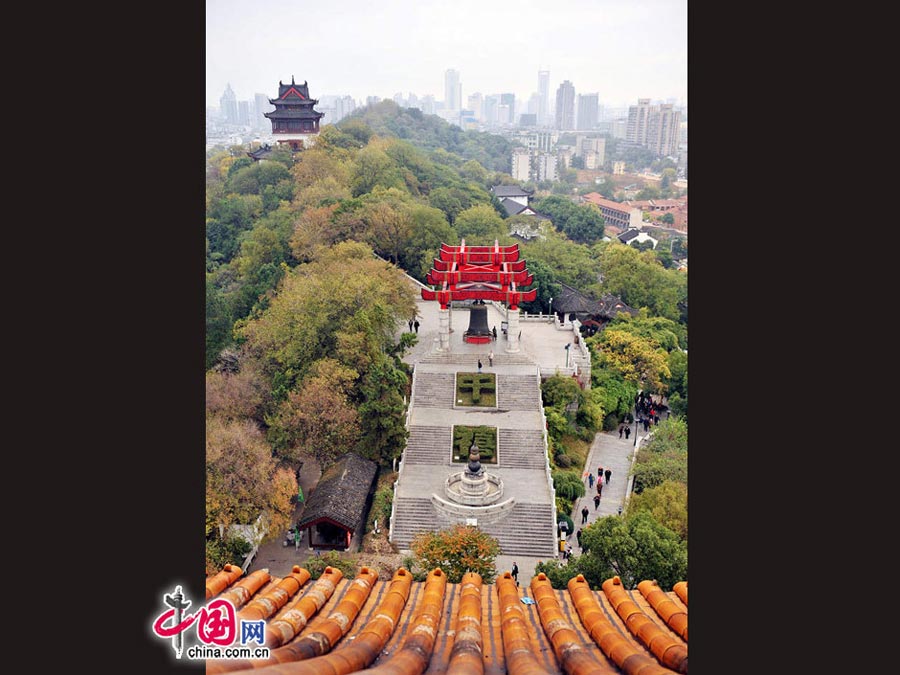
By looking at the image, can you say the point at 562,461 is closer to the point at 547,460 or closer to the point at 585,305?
the point at 547,460

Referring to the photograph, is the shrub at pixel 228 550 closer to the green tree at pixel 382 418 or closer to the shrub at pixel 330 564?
the shrub at pixel 330 564

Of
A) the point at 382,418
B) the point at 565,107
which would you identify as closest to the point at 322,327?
the point at 382,418

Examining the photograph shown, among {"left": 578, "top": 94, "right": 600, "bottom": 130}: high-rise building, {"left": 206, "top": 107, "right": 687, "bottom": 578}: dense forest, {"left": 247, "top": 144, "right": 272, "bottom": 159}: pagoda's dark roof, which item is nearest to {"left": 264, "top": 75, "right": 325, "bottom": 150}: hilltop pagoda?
{"left": 247, "top": 144, "right": 272, "bottom": 159}: pagoda's dark roof

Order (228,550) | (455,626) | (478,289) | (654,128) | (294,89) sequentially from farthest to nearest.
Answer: (654,128) → (294,89) → (478,289) → (228,550) → (455,626)

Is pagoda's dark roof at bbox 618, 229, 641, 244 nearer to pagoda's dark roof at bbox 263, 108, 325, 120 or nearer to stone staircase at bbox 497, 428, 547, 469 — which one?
pagoda's dark roof at bbox 263, 108, 325, 120

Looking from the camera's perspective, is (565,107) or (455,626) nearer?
(455,626)

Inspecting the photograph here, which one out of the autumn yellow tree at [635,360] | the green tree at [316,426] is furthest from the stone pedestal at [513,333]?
the green tree at [316,426]
